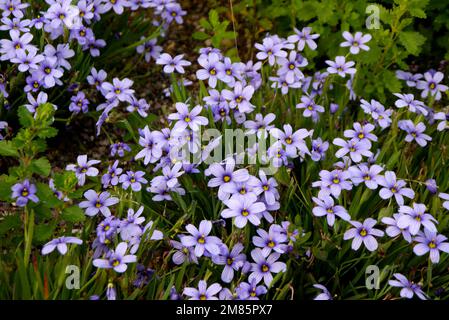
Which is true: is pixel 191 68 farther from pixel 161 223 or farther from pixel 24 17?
pixel 161 223

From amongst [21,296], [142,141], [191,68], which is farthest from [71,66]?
[21,296]

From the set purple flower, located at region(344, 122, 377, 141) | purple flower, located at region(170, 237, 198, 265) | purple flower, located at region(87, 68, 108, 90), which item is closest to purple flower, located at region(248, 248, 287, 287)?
purple flower, located at region(170, 237, 198, 265)

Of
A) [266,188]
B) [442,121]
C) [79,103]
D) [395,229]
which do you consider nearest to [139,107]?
[79,103]

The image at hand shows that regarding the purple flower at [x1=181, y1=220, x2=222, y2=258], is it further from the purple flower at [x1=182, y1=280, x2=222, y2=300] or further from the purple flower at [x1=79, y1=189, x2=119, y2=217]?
the purple flower at [x1=79, y1=189, x2=119, y2=217]

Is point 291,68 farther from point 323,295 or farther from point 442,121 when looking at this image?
point 323,295

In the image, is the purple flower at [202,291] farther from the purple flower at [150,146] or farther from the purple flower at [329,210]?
the purple flower at [150,146]

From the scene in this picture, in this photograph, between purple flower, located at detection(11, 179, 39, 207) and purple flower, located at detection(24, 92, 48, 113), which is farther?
purple flower, located at detection(24, 92, 48, 113)
